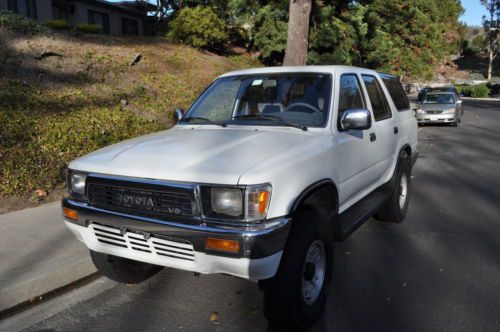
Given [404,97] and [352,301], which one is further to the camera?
[404,97]

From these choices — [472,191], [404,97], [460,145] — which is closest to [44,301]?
[404,97]

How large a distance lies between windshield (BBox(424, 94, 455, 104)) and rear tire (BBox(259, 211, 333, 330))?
16.3 meters

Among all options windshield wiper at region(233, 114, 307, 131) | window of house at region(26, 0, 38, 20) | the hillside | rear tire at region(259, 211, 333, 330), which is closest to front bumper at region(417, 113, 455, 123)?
the hillside

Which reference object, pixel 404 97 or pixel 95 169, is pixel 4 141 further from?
pixel 404 97

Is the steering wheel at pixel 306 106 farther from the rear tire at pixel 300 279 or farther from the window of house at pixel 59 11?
the window of house at pixel 59 11

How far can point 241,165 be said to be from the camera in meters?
2.92

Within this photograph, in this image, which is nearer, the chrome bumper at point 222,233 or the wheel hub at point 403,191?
the chrome bumper at point 222,233

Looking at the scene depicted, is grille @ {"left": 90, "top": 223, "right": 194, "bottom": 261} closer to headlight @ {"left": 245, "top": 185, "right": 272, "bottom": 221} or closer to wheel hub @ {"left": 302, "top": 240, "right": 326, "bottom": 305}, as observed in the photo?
headlight @ {"left": 245, "top": 185, "right": 272, "bottom": 221}

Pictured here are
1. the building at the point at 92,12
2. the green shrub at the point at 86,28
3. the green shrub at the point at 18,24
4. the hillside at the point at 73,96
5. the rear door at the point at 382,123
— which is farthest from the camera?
the building at the point at 92,12

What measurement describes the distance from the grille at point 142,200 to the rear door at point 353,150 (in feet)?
4.66

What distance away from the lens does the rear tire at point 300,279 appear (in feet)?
9.91

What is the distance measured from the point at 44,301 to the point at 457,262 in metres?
3.88

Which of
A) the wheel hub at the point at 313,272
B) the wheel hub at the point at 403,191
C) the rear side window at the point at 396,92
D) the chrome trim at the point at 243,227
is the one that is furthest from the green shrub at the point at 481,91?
the chrome trim at the point at 243,227

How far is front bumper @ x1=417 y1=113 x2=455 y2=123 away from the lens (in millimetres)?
17281
